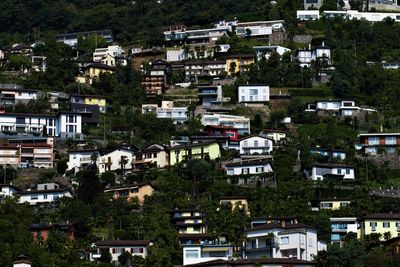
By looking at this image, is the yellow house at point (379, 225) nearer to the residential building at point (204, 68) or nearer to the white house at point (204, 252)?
the white house at point (204, 252)

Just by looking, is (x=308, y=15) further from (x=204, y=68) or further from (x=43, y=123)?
(x=43, y=123)

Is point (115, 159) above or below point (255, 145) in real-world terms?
below

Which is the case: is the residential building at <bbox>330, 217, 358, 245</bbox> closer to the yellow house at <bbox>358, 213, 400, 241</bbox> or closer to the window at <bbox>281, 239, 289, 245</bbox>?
the yellow house at <bbox>358, 213, 400, 241</bbox>

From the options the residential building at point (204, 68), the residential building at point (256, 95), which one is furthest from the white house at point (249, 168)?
the residential building at point (204, 68)

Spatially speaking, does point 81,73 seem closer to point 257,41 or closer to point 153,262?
point 257,41

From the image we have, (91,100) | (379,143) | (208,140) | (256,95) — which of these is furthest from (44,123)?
(379,143)
